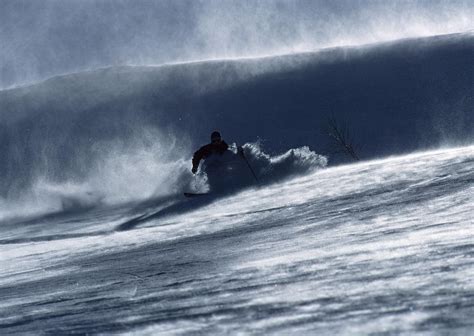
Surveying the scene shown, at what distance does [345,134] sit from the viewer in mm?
34281

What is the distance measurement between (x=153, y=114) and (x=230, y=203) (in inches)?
1170

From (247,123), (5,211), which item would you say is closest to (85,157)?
(247,123)

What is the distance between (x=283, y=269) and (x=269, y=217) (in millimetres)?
4795

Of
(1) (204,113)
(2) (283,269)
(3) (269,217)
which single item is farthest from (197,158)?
(1) (204,113)

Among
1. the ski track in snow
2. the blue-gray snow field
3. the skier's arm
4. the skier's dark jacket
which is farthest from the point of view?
the skier's dark jacket

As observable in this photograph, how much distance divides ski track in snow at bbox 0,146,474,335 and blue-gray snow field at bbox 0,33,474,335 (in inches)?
0.9

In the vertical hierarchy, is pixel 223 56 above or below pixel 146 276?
above

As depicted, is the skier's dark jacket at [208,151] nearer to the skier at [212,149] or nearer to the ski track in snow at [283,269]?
the skier at [212,149]

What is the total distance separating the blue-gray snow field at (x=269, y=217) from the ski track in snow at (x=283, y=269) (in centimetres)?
2

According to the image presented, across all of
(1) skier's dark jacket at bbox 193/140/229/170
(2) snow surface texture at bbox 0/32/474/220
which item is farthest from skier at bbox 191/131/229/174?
(2) snow surface texture at bbox 0/32/474/220

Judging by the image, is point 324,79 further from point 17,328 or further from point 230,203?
point 17,328

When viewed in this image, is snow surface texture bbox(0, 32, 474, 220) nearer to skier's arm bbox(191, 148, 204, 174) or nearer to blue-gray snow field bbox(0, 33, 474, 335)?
blue-gray snow field bbox(0, 33, 474, 335)

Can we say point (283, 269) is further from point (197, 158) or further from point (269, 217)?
point (197, 158)

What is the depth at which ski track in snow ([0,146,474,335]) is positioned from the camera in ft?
17.3
